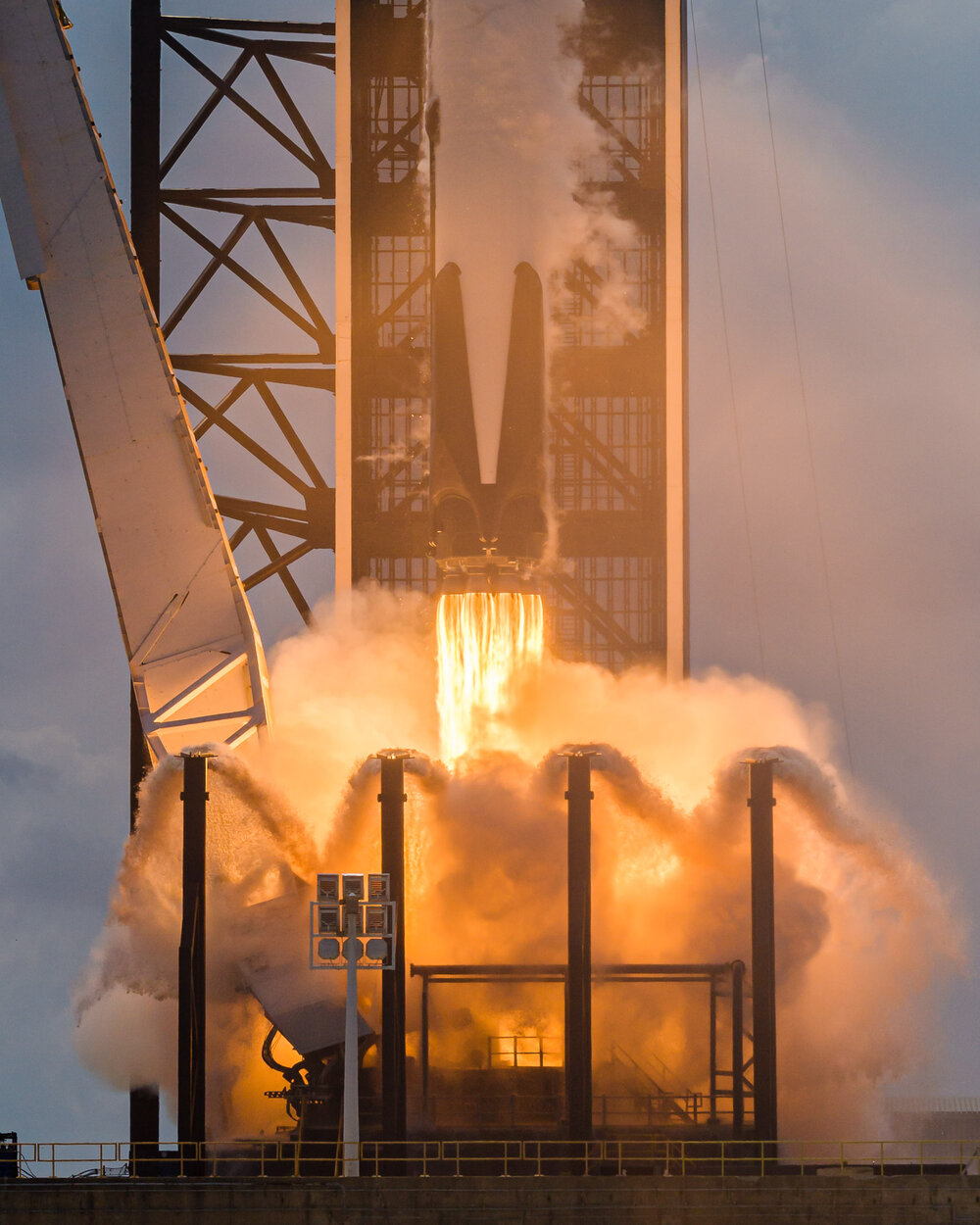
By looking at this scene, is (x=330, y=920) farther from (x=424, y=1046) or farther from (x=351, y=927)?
(x=424, y=1046)

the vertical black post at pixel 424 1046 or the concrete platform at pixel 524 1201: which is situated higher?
the vertical black post at pixel 424 1046

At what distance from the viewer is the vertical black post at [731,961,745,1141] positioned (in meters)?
50.0

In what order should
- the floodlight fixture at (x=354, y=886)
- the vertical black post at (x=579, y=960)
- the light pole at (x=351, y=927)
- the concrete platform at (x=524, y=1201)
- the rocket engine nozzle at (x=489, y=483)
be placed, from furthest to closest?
the rocket engine nozzle at (x=489, y=483)
the vertical black post at (x=579, y=960)
the floodlight fixture at (x=354, y=886)
the light pole at (x=351, y=927)
the concrete platform at (x=524, y=1201)

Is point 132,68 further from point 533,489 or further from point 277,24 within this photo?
point 533,489

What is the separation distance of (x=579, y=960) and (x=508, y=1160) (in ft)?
17.0

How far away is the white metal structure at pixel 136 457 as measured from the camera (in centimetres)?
5841

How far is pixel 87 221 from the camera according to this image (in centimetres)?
5903

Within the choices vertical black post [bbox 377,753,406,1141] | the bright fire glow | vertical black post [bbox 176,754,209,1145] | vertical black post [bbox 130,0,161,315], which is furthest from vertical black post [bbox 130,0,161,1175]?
vertical black post [bbox 377,753,406,1141]

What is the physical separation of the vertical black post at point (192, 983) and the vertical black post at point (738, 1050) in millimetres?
12966

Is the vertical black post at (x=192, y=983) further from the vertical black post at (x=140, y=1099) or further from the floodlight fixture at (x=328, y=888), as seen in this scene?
the vertical black post at (x=140, y=1099)

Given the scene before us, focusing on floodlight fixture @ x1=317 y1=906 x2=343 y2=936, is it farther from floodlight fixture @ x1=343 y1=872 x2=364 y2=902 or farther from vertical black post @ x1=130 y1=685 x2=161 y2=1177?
vertical black post @ x1=130 y1=685 x2=161 y2=1177

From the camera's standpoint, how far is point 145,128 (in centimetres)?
6956

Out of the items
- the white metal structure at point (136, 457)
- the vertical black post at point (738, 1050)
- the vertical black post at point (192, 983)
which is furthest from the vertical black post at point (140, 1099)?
the vertical black post at point (738, 1050)

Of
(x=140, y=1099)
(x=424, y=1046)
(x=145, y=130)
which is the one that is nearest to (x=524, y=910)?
(x=424, y=1046)
